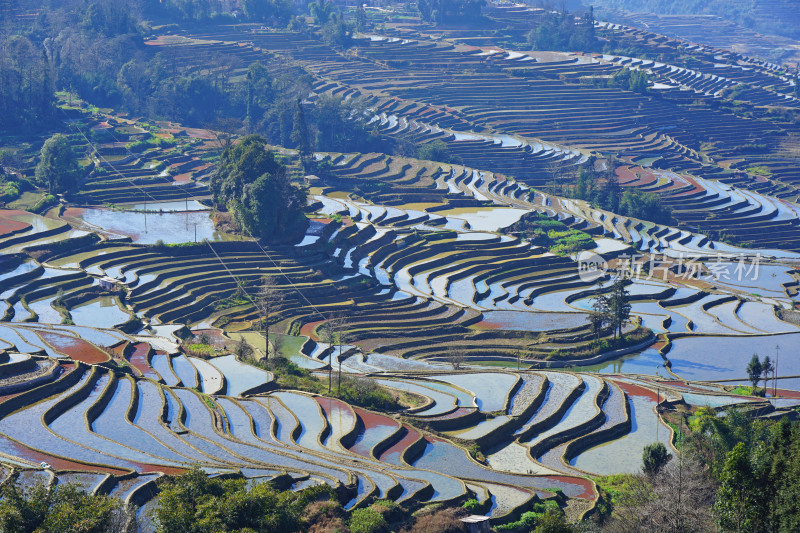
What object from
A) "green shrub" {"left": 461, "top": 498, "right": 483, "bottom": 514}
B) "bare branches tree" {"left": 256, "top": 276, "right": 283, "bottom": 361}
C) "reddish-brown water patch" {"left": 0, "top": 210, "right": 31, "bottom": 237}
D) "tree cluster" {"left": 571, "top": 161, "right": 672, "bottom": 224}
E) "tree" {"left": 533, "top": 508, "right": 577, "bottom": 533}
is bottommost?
"tree cluster" {"left": 571, "top": 161, "right": 672, "bottom": 224}

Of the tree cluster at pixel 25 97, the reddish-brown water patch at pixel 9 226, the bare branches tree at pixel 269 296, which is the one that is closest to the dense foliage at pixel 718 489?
the bare branches tree at pixel 269 296

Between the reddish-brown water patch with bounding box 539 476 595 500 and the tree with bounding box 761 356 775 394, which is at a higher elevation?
the reddish-brown water patch with bounding box 539 476 595 500

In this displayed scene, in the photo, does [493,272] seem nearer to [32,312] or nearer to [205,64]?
[32,312]

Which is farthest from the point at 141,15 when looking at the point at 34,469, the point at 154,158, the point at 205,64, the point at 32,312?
the point at 34,469

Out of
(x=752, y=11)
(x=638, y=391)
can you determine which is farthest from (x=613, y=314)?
(x=752, y=11)

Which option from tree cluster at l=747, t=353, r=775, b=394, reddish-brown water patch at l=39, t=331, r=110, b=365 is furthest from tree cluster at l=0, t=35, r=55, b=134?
tree cluster at l=747, t=353, r=775, b=394

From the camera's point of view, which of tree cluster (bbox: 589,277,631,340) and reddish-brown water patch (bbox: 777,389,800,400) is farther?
tree cluster (bbox: 589,277,631,340)

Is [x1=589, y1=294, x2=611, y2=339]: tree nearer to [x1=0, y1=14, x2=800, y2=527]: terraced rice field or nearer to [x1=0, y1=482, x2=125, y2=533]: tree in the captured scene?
[x1=0, y1=14, x2=800, y2=527]: terraced rice field

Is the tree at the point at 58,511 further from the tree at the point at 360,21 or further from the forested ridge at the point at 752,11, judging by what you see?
the forested ridge at the point at 752,11

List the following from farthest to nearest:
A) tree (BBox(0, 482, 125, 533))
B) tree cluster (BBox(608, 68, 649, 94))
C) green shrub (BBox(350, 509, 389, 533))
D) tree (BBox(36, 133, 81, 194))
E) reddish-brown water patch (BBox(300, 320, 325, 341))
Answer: tree cluster (BBox(608, 68, 649, 94))
tree (BBox(36, 133, 81, 194))
reddish-brown water patch (BBox(300, 320, 325, 341))
green shrub (BBox(350, 509, 389, 533))
tree (BBox(0, 482, 125, 533))
